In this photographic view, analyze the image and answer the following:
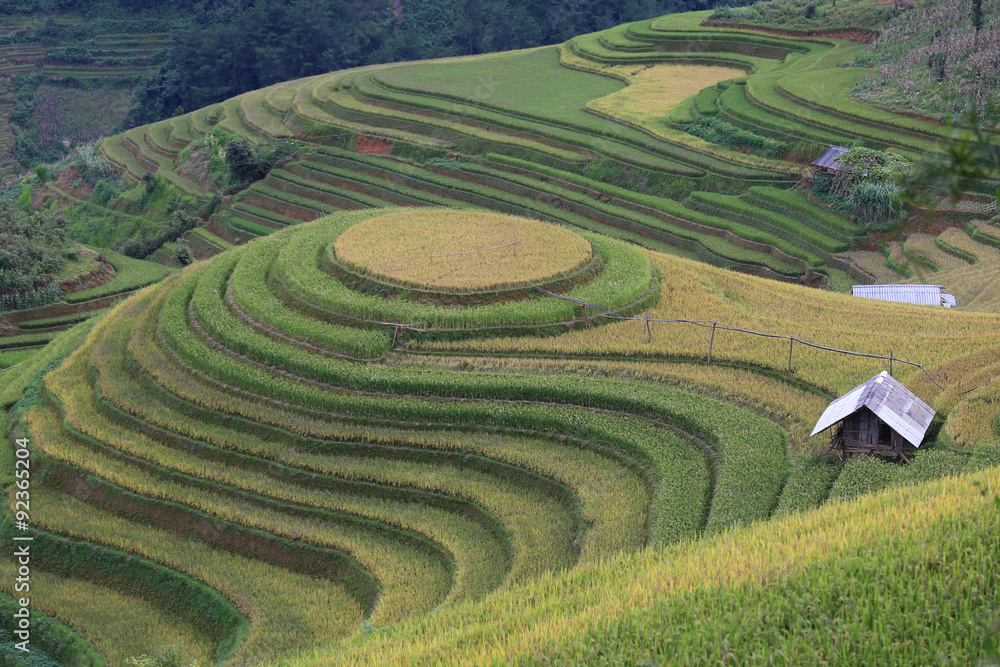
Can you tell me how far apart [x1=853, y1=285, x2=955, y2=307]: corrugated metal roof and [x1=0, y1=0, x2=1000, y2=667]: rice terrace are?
11 centimetres

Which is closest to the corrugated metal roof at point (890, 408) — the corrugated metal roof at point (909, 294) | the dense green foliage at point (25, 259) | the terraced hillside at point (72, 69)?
the corrugated metal roof at point (909, 294)

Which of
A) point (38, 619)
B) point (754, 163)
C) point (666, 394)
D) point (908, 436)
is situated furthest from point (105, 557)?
point (754, 163)

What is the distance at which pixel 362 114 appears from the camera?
4897 centimetres

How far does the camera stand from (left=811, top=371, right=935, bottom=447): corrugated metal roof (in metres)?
12.5

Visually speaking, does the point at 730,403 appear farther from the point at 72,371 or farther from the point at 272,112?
the point at 272,112

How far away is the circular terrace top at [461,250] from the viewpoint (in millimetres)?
20312

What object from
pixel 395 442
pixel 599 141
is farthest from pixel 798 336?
pixel 599 141

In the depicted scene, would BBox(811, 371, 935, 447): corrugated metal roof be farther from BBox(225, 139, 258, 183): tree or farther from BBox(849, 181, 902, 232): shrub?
BBox(225, 139, 258, 183): tree

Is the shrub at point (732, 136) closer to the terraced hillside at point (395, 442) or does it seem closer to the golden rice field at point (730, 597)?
the terraced hillside at point (395, 442)

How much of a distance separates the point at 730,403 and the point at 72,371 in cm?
1580

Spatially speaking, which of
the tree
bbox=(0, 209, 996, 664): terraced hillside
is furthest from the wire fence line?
the tree

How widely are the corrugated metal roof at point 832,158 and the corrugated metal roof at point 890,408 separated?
22.1 metres

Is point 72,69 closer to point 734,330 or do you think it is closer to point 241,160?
point 241,160

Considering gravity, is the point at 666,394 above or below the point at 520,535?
above
